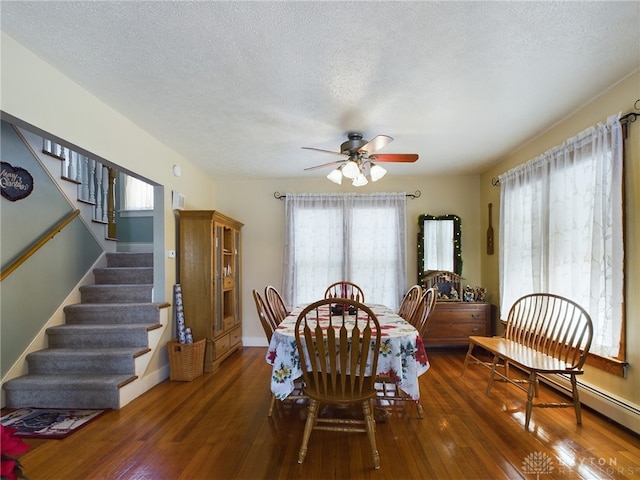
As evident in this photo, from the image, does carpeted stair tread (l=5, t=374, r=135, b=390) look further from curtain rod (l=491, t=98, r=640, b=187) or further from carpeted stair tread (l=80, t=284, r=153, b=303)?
curtain rod (l=491, t=98, r=640, b=187)

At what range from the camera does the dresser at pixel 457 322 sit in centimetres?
407

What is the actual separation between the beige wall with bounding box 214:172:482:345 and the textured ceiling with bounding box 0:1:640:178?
1.55 m

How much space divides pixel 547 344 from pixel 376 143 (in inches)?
86.1

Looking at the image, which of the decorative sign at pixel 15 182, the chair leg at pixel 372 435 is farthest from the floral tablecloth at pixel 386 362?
the decorative sign at pixel 15 182

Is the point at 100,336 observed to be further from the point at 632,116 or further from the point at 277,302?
the point at 632,116

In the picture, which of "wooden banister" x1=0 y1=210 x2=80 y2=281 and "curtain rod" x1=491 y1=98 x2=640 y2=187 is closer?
"curtain rod" x1=491 y1=98 x2=640 y2=187

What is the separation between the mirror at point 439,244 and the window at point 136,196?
13.7 feet

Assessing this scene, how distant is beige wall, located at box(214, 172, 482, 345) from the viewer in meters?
4.61

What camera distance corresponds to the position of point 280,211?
15.7 feet

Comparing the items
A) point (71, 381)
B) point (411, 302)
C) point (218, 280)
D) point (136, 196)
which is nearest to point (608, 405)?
point (411, 302)

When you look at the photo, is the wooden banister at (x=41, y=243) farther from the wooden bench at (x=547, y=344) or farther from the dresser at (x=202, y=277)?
the wooden bench at (x=547, y=344)

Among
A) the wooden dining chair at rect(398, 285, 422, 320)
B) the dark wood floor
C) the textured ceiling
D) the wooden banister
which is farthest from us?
the wooden dining chair at rect(398, 285, 422, 320)

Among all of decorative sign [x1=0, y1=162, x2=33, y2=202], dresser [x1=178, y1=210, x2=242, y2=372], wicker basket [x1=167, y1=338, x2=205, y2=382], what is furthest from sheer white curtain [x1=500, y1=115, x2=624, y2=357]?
decorative sign [x1=0, y1=162, x2=33, y2=202]

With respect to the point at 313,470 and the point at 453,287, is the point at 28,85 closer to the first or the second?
the point at 313,470
